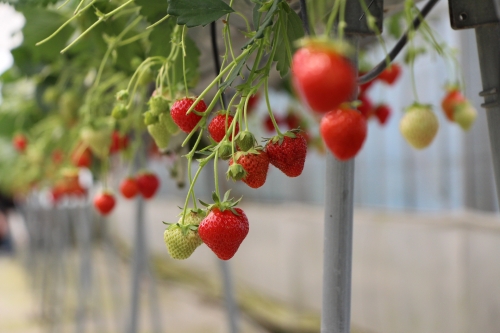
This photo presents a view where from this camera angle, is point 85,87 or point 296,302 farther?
point 296,302

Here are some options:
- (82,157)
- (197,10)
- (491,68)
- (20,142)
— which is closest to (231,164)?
(197,10)

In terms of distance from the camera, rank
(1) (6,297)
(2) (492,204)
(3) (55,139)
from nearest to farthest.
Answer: (3) (55,139) → (2) (492,204) → (1) (6,297)

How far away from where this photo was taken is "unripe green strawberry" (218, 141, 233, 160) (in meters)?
0.39

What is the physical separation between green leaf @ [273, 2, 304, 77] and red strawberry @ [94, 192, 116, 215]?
1.61 feet

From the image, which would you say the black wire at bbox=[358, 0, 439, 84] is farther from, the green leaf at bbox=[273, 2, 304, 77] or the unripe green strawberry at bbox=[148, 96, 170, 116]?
the unripe green strawberry at bbox=[148, 96, 170, 116]

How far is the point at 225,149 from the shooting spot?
0.39 metres

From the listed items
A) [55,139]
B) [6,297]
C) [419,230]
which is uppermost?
[55,139]

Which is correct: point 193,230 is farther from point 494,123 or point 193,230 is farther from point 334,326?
point 494,123

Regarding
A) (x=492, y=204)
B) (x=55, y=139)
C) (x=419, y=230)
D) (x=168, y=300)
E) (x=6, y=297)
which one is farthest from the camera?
(x=6, y=297)

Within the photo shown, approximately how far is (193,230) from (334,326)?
0.52ft

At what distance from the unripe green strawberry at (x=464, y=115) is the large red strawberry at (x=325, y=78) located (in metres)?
0.59

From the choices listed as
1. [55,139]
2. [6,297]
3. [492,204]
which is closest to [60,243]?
[55,139]

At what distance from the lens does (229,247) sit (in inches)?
15.8

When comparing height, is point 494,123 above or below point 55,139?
below
